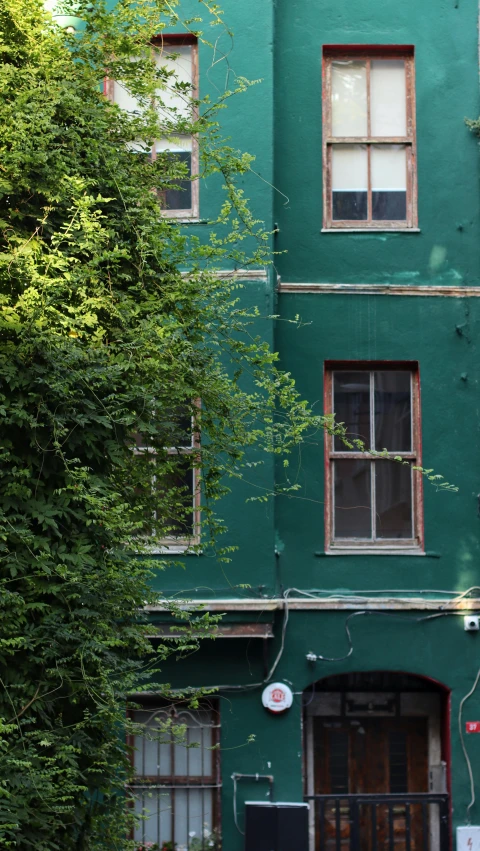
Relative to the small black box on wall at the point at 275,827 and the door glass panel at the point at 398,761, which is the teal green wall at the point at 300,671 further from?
the door glass panel at the point at 398,761

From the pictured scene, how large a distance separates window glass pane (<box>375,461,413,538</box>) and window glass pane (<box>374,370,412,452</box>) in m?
0.24

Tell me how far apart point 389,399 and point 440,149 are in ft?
9.69

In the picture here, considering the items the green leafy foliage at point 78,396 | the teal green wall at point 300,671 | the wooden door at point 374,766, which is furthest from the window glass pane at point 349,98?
the wooden door at point 374,766

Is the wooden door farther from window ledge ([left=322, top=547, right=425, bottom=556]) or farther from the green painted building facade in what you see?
window ledge ([left=322, top=547, right=425, bottom=556])

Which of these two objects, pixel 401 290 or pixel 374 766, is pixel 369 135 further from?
pixel 374 766

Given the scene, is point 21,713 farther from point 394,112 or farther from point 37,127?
point 394,112

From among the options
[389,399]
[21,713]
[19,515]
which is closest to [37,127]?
[19,515]

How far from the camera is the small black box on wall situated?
433 inches

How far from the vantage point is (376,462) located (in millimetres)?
12086

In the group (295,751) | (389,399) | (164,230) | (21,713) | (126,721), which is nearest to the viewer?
(21,713)

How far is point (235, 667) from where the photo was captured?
37.4ft

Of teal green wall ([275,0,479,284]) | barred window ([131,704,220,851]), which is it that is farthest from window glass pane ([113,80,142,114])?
barred window ([131,704,220,851])

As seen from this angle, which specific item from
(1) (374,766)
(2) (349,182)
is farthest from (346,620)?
(2) (349,182)

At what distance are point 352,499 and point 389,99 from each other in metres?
4.70
